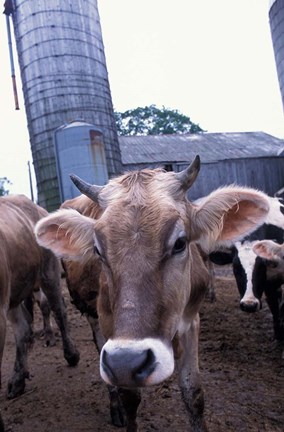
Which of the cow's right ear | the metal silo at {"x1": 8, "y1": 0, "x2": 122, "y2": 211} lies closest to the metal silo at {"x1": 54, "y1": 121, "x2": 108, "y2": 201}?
the metal silo at {"x1": 8, "y1": 0, "x2": 122, "y2": 211}

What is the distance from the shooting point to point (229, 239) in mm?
2746

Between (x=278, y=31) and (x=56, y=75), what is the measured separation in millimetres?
4682

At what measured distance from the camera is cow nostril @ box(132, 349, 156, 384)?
5.89ft

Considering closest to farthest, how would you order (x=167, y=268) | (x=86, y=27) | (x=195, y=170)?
(x=167, y=268)
(x=195, y=170)
(x=86, y=27)

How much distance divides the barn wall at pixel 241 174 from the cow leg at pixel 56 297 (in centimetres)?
1230

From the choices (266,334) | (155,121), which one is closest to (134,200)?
(266,334)

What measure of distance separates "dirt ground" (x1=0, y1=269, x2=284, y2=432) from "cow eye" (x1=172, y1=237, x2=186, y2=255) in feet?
5.18

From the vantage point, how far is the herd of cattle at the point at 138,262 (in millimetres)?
1913

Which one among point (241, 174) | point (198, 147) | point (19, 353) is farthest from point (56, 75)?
point (198, 147)

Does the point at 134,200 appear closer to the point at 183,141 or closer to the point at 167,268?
the point at 167,268

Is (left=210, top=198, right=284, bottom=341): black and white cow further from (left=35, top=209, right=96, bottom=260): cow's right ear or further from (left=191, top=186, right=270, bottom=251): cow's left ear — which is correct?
(left=35, top=209, right=96, bottom=260): cow's right ear

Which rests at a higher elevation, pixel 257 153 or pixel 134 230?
pixel 257 153

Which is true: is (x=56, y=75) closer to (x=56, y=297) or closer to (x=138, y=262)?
(x=56, y=297)

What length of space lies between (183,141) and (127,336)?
2118 centimetres
